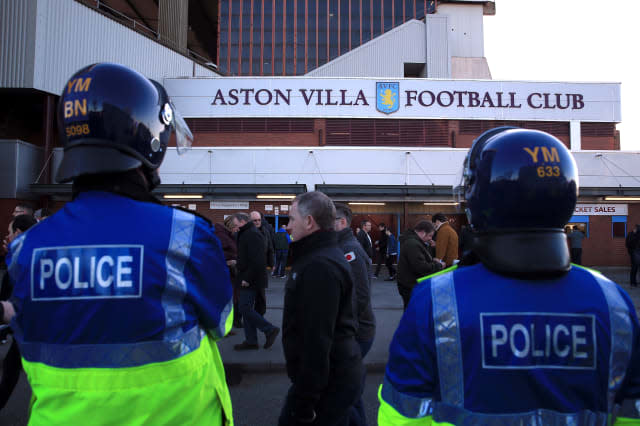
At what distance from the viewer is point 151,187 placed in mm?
1442

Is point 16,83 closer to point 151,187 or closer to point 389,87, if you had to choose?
point 389,87

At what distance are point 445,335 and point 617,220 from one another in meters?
20.1

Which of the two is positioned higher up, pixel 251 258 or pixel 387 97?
pixel 387 97

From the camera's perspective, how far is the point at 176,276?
122 centimetres

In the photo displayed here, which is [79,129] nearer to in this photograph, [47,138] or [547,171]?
[547,171]

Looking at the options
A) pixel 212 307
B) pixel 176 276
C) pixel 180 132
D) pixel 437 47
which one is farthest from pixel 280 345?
pixel 437 47

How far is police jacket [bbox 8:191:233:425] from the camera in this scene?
1.10m

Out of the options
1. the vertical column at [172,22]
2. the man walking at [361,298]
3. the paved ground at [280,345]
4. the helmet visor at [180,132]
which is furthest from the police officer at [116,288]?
the vertical column at [172,22]

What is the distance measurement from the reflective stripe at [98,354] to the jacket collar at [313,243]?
126 cm

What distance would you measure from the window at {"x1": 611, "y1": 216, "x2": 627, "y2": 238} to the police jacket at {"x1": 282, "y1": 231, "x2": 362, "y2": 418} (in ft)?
62.5

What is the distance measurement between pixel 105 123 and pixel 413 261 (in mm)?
4364

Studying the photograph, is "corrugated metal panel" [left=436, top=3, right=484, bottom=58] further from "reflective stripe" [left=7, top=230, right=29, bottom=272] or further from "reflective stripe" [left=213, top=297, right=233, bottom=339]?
"reflective stripe" [left=7, top=230, right=29, bottom=272]

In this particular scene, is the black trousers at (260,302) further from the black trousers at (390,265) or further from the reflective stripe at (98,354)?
the black trousers at (390,265)

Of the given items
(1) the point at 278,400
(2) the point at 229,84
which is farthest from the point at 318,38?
(1) the point at 278,400
